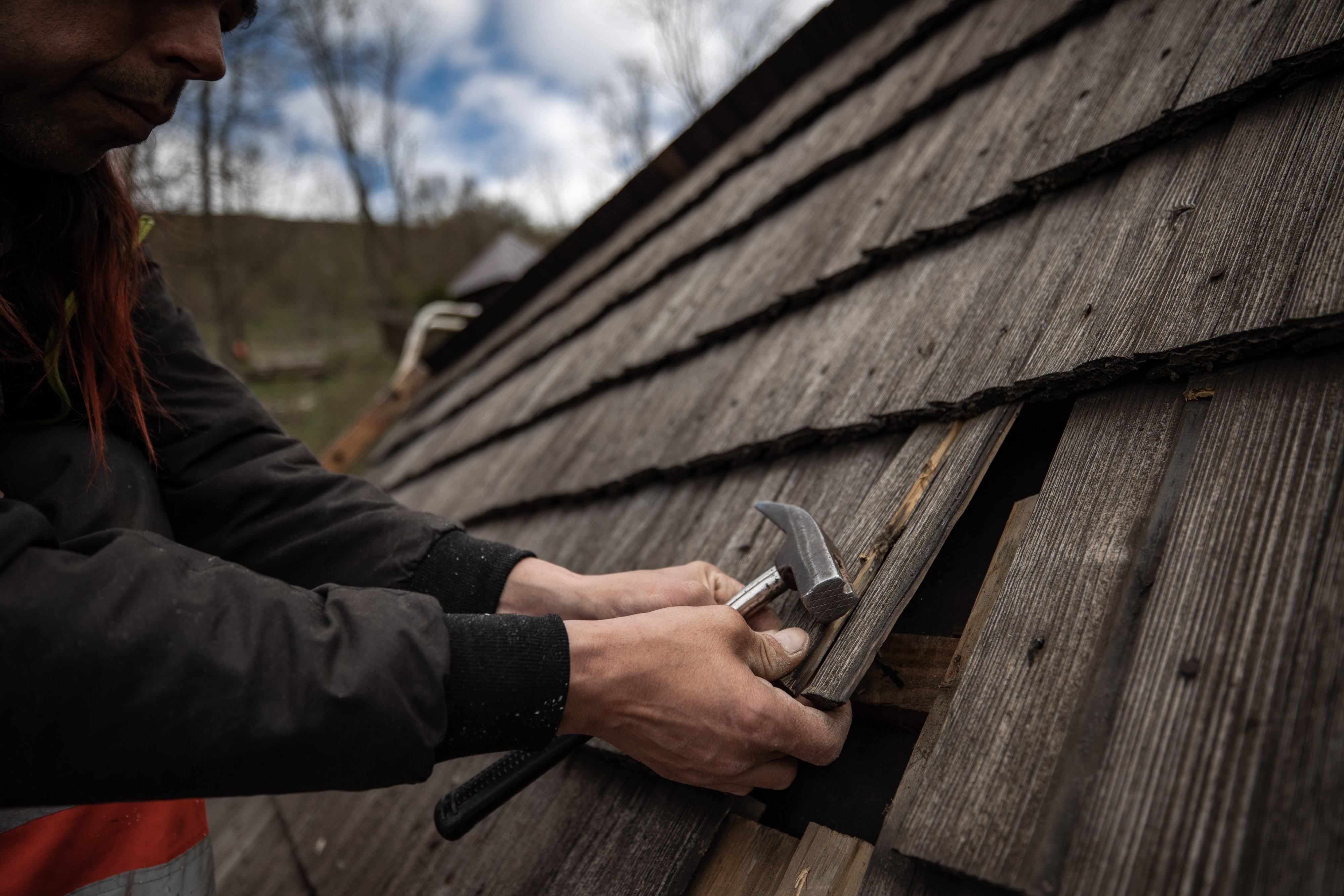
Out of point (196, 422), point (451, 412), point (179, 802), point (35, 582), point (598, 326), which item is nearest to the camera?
point (35, 582)

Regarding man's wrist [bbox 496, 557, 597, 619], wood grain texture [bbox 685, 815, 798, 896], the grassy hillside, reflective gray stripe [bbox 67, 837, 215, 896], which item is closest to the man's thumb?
wood grain texture [bbox 685, 815, 798, 896]

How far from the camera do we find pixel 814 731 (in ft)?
3.17

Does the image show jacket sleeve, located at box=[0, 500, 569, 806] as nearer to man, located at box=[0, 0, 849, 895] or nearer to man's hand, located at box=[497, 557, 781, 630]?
man, located at box=[0, 0, 849, 895]

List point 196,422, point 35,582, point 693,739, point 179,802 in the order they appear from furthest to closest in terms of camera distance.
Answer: point 196,422
point 179,802
point 693,739
point 35,582

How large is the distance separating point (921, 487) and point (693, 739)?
50 centimetres

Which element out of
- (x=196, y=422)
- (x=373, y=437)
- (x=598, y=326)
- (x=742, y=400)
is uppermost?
(x=196, y=422)

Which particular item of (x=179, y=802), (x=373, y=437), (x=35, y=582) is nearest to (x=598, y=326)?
(x=179, y=802)

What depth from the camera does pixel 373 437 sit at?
20.6 ft

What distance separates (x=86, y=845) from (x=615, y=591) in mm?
913

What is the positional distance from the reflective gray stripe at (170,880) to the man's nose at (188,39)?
1292 mm

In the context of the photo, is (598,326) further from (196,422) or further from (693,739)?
(693,739)

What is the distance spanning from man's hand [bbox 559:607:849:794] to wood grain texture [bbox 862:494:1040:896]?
151 millimetres

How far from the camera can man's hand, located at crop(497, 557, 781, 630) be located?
1264mm

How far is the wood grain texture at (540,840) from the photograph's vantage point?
41.3 inches
